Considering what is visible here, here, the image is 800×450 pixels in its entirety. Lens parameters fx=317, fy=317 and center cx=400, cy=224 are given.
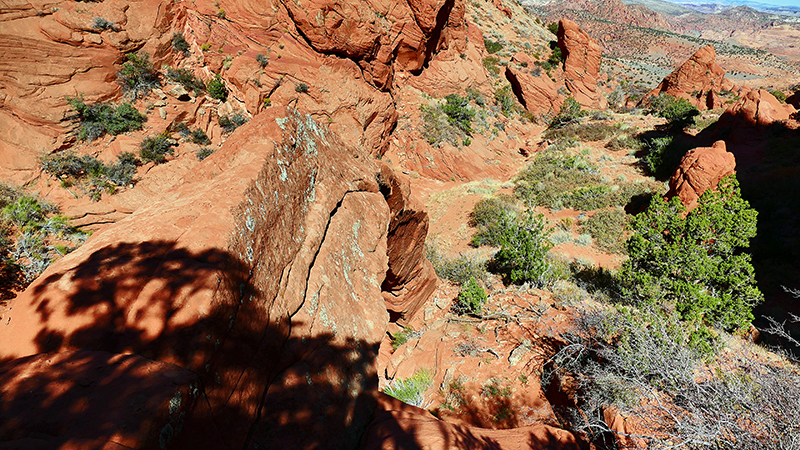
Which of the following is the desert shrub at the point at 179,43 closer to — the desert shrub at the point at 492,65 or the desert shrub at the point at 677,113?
the desert shrub at the point at 492,65

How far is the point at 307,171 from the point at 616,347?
17.0 ft

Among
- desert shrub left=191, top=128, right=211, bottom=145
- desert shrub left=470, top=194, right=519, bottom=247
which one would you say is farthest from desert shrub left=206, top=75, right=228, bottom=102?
desert shrub left=470, top=194, right=519, bottom=247

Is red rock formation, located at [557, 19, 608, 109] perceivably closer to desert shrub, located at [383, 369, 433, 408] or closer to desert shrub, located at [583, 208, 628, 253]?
desert shrub, located at [583, 208, 628, 253]

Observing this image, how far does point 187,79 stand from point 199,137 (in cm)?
260

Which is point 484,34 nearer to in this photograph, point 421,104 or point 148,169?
point 421,104

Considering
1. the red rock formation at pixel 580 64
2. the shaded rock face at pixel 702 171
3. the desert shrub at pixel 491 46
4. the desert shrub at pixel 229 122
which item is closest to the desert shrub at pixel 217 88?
the desert shrub at pixel 229 122

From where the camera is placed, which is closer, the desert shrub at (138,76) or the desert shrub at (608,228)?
the desert shrub at (138,76)

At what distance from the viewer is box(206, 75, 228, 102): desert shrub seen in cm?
1264

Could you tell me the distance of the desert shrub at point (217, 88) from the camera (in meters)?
12.6

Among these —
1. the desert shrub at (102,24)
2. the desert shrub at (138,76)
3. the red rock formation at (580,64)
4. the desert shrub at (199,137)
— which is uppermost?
the red rock formation at (580,64)

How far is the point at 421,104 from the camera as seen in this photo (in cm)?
1906

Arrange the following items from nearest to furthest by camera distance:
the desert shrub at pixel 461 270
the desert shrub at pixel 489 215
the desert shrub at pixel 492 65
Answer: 1. the desert shrub at pixel 461 270
2. the desert shrub at pixel 489 215
3. the desert shrub at pixel 492 65

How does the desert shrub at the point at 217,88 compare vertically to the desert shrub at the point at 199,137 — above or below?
above

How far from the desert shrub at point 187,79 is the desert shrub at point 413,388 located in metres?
13.3
